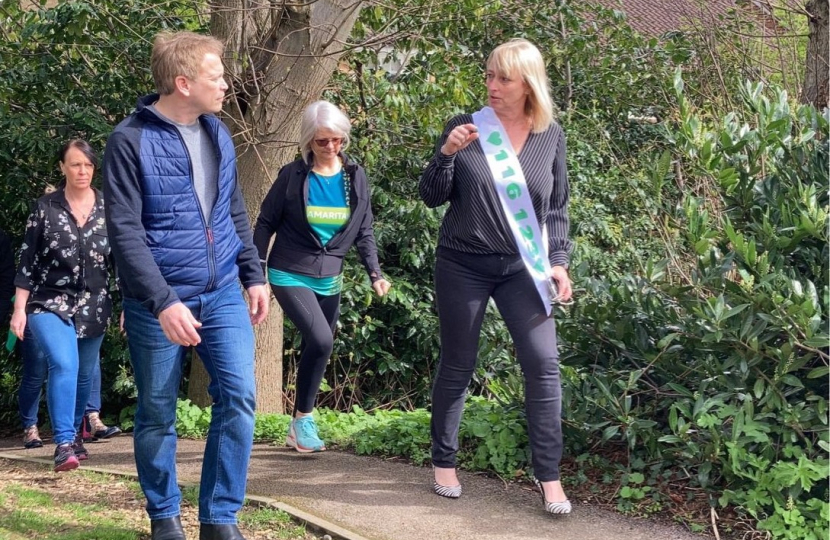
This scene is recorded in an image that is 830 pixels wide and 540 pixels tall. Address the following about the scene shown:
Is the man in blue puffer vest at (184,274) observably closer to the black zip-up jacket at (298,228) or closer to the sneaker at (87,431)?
the black zip-up jacket at (298,228)

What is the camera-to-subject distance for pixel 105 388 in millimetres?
8641

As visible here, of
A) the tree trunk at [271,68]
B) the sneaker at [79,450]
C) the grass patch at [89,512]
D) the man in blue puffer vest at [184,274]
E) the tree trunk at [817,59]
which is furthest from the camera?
the tree trunk at [817,59]

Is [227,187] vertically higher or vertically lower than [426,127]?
lower

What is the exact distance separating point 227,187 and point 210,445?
104cm

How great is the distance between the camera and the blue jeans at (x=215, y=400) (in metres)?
4.01

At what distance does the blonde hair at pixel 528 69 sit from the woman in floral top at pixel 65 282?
279 centimetres

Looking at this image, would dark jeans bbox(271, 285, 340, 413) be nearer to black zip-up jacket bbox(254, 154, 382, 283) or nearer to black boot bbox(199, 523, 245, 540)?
black zip-up jacket bbox(254, 154, 382, 283)

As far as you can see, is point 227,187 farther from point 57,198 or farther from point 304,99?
point 304,99

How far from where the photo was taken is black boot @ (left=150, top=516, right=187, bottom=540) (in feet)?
13.3

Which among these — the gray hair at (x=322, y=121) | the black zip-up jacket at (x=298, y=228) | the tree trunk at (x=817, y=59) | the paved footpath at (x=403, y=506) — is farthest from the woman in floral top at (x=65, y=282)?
the tree trunk at (x=817, y=59)

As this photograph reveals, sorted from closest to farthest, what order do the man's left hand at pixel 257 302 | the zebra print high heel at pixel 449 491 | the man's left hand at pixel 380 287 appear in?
the man's left hand at pixel 257 302 → the zebra print high heel at pixel 449 491 → the man's left hand at pixel 380 287

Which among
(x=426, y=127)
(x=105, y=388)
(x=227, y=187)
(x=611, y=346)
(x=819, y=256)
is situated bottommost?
(x=105, y=388)

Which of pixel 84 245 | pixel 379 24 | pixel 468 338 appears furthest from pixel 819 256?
pixel 379 24

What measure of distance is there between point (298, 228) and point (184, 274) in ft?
6.17
